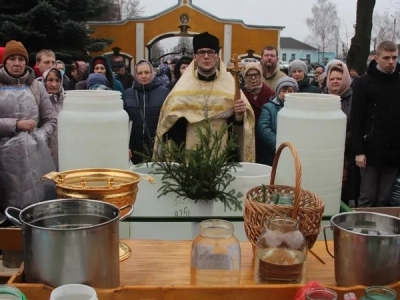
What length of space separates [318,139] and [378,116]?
2.05 meters

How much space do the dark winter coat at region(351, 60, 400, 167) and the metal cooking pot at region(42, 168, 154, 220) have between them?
97.4 inches

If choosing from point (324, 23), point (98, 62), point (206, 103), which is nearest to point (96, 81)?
point (98, 62)

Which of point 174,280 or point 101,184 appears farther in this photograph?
point 101,184

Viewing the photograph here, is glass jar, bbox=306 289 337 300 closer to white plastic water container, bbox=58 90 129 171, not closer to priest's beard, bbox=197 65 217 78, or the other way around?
white plastic water container, bbox=58 90 129 171

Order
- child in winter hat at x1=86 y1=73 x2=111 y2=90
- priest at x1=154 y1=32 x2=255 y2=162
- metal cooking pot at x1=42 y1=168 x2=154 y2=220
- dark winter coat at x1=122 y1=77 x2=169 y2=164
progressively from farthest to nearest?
child in winter hat at x1=86 y1=73 x2=111 y2=90
dark winter coat at x1=122 y1=77 x2=169 y2=164
priest at x1=154 y1=32 x2=255 y2=162
metal cooking pot at x1=42 y1=168 x2=154 y2=220

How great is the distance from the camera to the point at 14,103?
352cm

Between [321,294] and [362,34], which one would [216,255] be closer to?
[321,294]

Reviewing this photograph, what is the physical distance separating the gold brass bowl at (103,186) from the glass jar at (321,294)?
52 cm

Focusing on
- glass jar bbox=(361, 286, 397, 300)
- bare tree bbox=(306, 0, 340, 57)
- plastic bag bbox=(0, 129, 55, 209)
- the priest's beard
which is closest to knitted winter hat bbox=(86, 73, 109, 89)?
plastic bag bbox=(0, 129, 55, 209)

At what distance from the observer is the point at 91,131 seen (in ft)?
6.31

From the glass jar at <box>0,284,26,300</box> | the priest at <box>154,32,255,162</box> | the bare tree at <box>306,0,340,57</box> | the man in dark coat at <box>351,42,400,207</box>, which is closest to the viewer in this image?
the glass jar at <box>0,284,26,300</box>

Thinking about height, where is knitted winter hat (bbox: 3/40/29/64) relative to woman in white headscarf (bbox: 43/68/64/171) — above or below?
above

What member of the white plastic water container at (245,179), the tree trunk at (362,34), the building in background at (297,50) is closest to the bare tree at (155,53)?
the tree trunk at (362,34)

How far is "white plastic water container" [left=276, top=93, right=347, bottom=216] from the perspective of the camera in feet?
6.17
